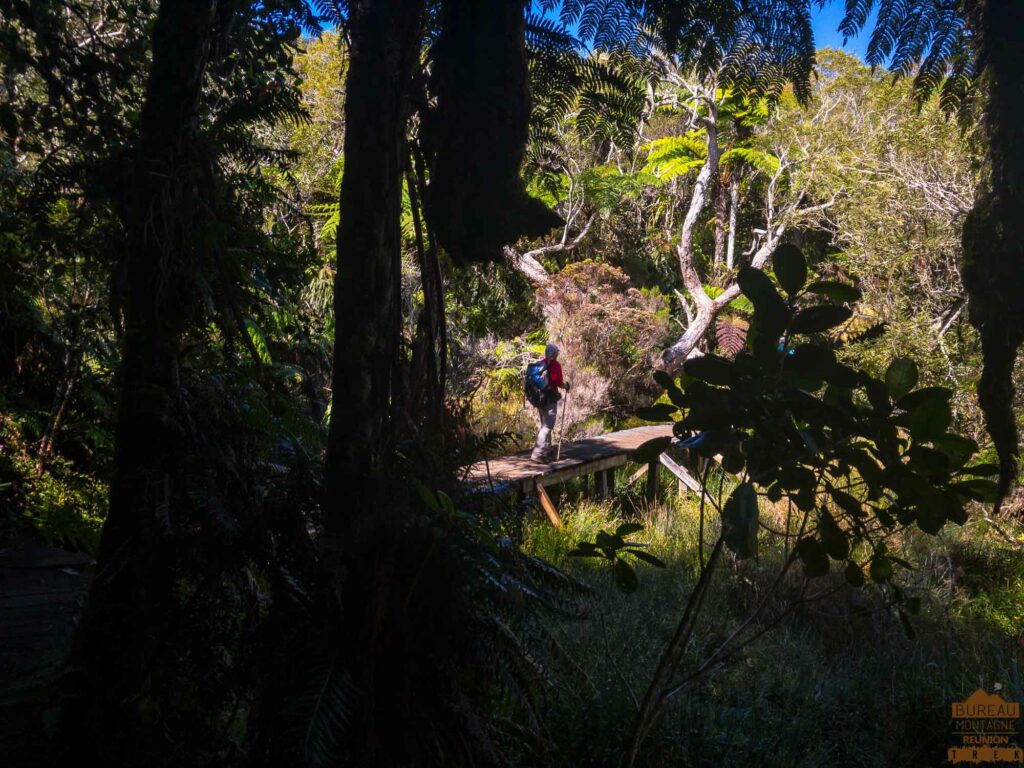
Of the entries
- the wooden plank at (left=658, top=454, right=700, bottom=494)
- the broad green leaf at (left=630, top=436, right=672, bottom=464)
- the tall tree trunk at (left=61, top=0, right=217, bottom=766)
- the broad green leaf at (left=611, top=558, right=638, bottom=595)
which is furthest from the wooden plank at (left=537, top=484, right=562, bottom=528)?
the tall tree trunk at (left=61, top=0, right=217, bottom=766)

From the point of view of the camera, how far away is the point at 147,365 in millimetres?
2629

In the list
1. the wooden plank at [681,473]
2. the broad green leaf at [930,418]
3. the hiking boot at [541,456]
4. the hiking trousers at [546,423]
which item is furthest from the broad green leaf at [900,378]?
the wooden plank at [681,473]

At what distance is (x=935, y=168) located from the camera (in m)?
12.9

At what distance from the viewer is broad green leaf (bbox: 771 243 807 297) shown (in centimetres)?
225

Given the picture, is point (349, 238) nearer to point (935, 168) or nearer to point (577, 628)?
point (577, 628)

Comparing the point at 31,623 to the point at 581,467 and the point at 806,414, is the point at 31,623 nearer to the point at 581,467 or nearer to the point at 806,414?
the point at 806,414

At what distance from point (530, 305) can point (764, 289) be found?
1549cm

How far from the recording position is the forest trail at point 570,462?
9.70 meters

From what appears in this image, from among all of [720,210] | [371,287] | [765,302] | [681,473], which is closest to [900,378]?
[765,302]

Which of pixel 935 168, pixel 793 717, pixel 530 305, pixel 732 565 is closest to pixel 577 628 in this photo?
pixel 793 717

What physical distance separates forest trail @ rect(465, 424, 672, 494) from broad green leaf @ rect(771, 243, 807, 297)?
6.34 metres

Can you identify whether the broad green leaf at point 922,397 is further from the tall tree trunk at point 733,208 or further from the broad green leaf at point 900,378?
the tall tree trunk at point 733,208

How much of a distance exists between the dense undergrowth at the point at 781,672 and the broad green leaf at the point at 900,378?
1.05 meters

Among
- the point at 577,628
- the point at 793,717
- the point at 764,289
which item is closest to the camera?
the point at 764,289
